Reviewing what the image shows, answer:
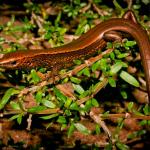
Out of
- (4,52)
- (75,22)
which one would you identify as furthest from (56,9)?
(4,52)

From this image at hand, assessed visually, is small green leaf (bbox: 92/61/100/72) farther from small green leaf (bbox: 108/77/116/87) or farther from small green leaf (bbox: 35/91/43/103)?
small green leaf (bbox: 35/91/43/103)

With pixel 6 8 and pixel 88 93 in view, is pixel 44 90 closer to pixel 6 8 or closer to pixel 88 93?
pixel 88 93

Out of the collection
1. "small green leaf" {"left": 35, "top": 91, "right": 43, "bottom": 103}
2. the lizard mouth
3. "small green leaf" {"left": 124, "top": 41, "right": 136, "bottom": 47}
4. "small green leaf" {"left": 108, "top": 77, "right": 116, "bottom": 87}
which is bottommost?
"small green leaf" {"left": 35, "top": 91, "right": 43, "bottom": 103}

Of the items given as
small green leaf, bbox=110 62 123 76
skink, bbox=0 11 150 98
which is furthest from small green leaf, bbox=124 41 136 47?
skink, bbox=0 11 150 98

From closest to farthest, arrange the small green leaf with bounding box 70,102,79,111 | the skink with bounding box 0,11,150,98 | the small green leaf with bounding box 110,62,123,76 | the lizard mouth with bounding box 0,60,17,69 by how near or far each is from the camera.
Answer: the small green leaf with bounding box 70,102,79,111, the small green leaf with bounding box 110,62,123,76, the lizard mouth with bounding box 0,60,17,69, the skink with bounding box 0,11,150,98

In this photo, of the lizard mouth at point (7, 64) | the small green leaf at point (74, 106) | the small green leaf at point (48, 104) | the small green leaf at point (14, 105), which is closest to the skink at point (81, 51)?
the lizard mouth at point (7, 64)

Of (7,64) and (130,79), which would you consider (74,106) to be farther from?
(7,64)

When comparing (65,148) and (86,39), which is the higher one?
(86,39)

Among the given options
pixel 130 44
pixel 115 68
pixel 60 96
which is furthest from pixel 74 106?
pixel 130 44

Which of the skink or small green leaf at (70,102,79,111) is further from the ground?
the skink
